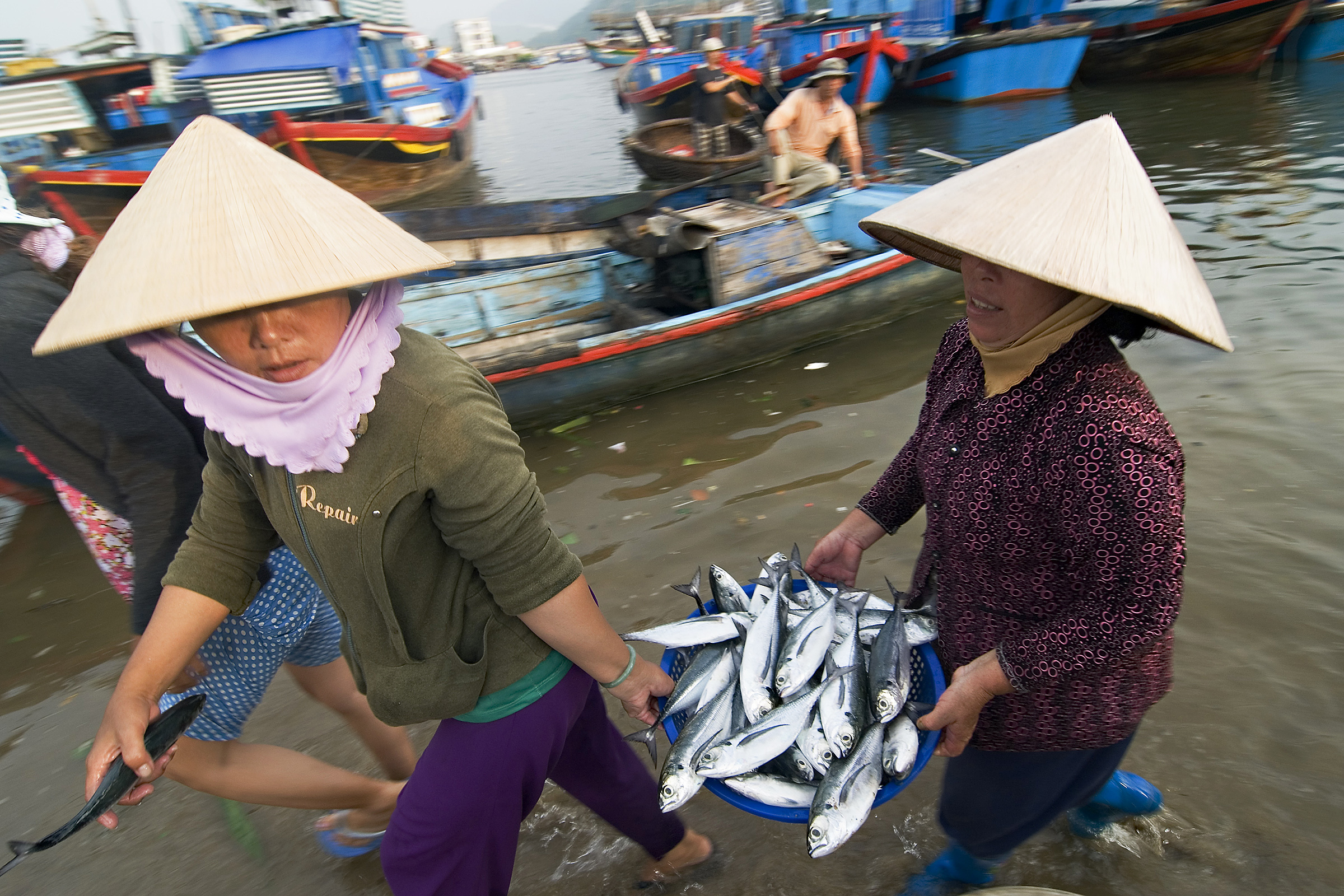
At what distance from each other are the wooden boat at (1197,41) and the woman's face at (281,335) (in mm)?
21940

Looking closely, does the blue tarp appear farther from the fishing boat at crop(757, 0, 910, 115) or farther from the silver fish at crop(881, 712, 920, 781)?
the silver fish at crop(881, 712, 920, 781)

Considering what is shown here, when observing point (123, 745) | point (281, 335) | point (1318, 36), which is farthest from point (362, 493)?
point (1318, 36)

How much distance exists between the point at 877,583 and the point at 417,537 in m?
2.84

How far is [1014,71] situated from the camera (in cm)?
1839

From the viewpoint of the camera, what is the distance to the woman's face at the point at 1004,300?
143cm

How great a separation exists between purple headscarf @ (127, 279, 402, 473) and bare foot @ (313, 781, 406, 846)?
1774mm

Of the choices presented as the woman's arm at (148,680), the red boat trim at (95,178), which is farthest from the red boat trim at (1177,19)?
the woman's arm at (148,680)

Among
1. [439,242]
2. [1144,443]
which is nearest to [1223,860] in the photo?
[1144,443]

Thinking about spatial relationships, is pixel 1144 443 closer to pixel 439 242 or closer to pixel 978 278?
pixel 978 278

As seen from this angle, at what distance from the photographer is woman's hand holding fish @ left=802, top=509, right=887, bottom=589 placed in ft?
7.41

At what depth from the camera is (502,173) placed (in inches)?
801

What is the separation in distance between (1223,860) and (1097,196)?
7.65 ft

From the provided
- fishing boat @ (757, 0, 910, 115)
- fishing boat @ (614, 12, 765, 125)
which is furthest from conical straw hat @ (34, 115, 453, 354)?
fishing boat @ (757, 0, 910, 115)

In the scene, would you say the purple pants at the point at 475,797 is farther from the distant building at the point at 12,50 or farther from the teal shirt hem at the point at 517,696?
the distant building at the point at 12,50
